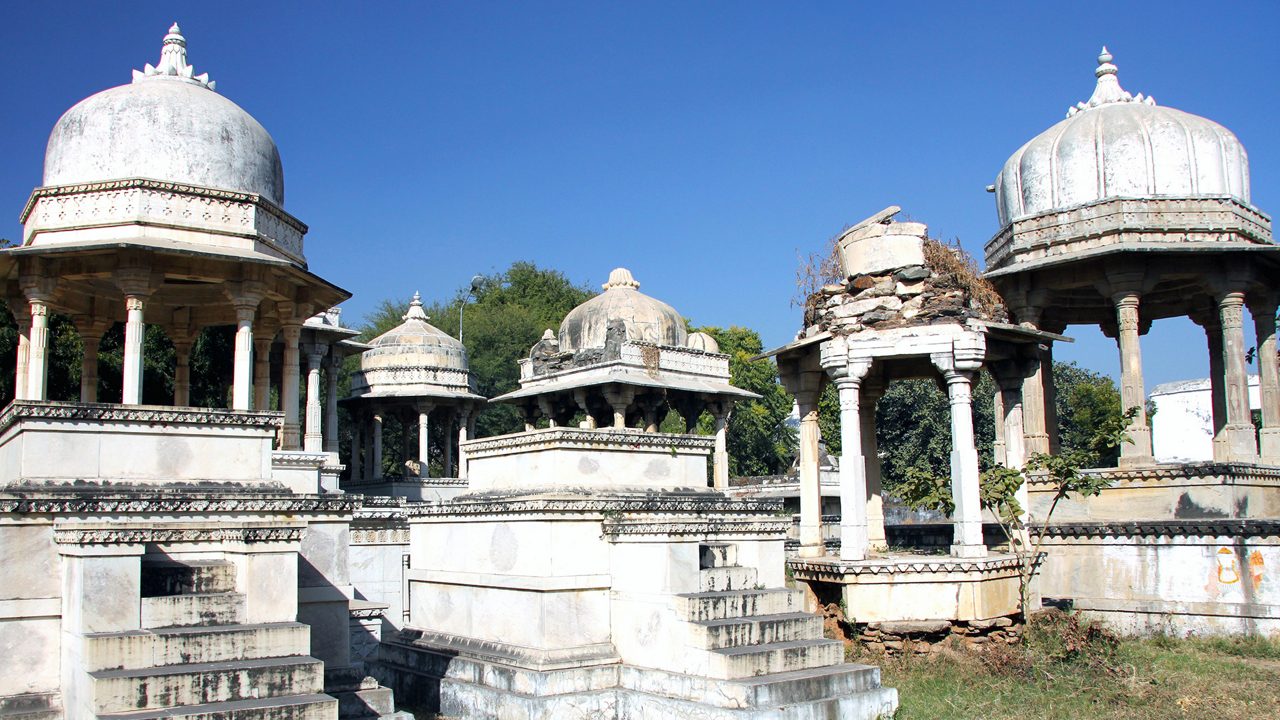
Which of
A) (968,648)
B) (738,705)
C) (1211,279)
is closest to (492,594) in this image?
(738,705)

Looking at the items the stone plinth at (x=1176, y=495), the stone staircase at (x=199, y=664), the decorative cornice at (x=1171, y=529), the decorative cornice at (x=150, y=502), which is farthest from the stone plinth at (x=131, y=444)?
the stone plinth at (x=1176, y=495)

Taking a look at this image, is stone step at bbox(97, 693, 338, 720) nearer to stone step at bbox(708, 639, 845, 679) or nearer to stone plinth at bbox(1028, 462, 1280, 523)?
stone step at bbox(708, 639, 845, 679)

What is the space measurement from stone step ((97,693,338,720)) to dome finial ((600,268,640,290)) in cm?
2564

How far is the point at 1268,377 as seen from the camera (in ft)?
65.6

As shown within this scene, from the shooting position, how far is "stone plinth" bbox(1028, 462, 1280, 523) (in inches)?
678

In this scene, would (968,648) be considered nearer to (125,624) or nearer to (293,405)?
(125,624)

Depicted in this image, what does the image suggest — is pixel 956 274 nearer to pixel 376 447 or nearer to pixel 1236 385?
pixel 1236 385

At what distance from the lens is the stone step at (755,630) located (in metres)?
10.2

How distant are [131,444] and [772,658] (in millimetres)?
6462

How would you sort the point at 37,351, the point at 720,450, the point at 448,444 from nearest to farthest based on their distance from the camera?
1. the point at 37,351
2. the point at 720,450
3. the point at 448,444

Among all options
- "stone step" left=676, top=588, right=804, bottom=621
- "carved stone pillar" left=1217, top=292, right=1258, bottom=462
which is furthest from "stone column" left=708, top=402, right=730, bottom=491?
"stone step" left=676, top=588, right=804, bottom=621

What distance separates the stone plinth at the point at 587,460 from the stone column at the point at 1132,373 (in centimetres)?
922

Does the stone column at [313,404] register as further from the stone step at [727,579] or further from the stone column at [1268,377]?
the stone column at [1268,377]

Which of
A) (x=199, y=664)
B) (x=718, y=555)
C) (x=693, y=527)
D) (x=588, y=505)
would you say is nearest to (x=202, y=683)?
(x=199, y=664)
